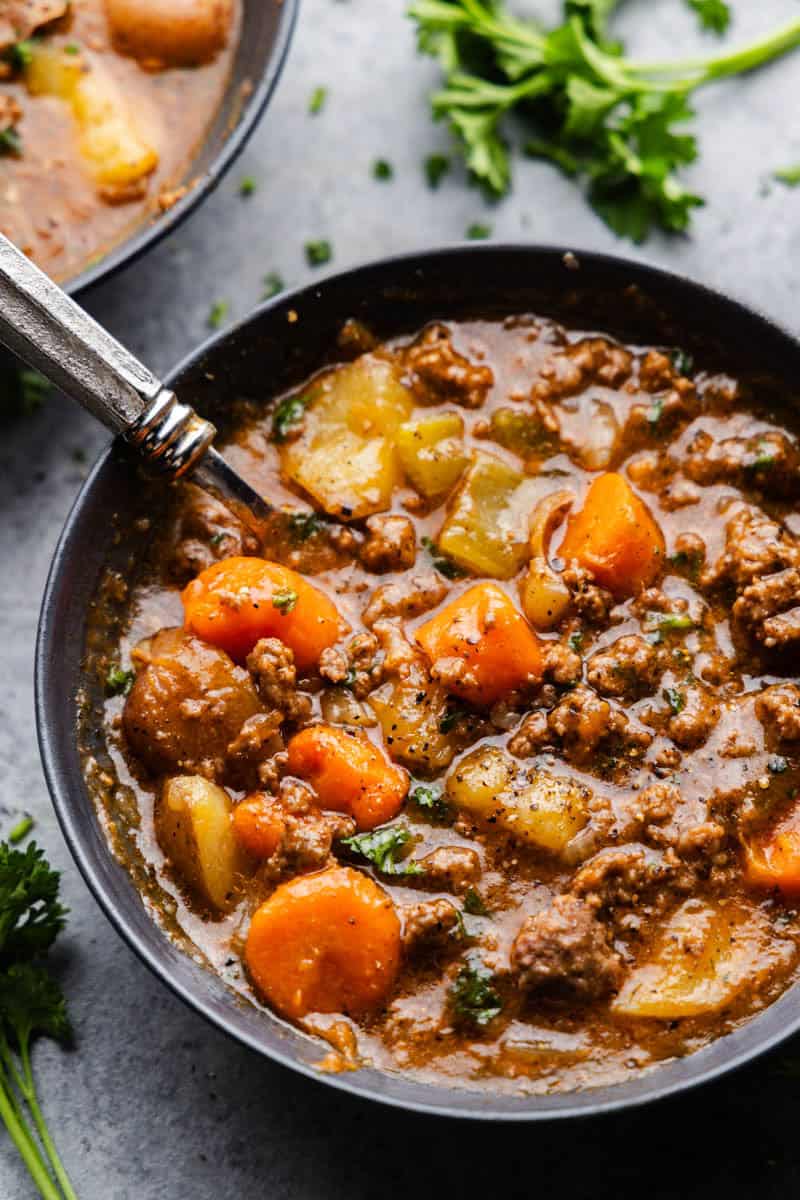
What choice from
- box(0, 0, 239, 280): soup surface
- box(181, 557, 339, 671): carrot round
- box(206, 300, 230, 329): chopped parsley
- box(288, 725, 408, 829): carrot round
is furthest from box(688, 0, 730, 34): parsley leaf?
box(288, 725, 408, 829): carrot round

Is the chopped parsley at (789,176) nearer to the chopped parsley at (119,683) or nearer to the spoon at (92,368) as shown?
the spoon at (92,368)

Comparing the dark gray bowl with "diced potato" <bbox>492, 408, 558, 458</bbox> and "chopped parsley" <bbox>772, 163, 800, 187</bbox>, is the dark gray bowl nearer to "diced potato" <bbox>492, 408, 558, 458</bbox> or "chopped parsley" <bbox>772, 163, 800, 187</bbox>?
"diced potato" <bbox>492, 408, 558, 458</bbox>

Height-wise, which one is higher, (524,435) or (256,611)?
(256,611)

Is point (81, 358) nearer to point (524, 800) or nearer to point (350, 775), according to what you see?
point (350, 775)

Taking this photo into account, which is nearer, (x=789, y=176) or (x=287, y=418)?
(x=287, y=418)

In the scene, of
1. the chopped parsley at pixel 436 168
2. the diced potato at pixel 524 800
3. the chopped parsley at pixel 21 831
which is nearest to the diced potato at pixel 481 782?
the diced potato at pixel 524 800

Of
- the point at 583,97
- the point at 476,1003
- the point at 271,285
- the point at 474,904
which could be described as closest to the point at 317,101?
the point at 271,285

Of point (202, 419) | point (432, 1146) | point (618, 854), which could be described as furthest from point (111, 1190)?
point (202, 419)
